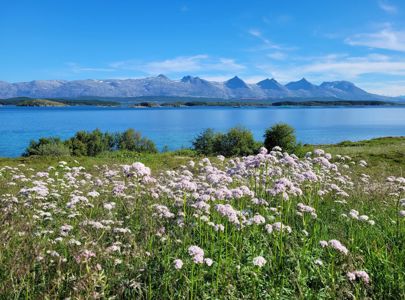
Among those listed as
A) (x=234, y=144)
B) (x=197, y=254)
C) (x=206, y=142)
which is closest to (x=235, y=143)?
(x=234, y=144)

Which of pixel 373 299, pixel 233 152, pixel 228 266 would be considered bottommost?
pixel 233 152

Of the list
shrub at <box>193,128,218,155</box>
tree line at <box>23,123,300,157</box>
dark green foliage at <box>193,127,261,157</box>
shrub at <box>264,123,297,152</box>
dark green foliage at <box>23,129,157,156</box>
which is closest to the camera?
shrub at <box>264,123,297,152</box>

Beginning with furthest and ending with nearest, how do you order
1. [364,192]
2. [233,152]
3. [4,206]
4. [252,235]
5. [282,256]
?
[233,152]
[364,192]
[4,206]
[252,235]
[282,256]

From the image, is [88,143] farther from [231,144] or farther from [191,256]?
[191,256]

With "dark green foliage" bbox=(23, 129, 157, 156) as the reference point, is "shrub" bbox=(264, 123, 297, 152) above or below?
above

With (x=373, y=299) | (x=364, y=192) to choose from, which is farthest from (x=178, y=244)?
(x=364, y=192)

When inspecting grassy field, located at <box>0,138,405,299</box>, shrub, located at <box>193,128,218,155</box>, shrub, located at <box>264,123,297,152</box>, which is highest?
grassy field, located at <box>0,138,405,299</box>

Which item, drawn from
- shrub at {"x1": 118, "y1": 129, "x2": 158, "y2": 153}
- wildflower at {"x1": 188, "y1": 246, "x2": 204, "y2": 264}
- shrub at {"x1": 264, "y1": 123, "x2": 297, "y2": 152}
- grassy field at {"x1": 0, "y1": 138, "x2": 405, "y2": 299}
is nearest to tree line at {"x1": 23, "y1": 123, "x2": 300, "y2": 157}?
shrub at {"x1": 264, "y1": 123, "x2": 297, "y2": 152}

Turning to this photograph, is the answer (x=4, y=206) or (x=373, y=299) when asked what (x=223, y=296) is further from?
(x=4, y=206)

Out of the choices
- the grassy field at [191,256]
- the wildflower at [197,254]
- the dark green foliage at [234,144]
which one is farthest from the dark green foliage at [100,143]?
the wildflower at [197,254]

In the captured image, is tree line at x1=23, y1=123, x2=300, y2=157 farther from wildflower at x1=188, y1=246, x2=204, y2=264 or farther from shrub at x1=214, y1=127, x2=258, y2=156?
wildflower at x1=188, y1=246, x2=204, y2=264

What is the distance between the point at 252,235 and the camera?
6.02m

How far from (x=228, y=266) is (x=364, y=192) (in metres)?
6.40

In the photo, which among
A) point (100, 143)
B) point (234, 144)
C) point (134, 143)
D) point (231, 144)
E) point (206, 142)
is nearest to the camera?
point (234, 144)
